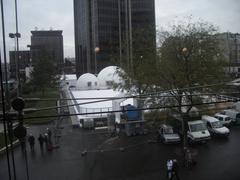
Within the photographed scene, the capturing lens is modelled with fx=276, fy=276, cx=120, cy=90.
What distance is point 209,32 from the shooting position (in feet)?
34.4

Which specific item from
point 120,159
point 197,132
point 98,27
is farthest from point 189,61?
point 98,27

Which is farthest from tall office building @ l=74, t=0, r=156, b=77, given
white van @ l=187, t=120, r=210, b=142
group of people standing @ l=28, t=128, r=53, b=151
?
group of people standing @ l=28, t=128, r=53, b=151

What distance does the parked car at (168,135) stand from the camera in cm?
1030

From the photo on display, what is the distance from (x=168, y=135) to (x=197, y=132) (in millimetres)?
1155

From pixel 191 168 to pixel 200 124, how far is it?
340 centimetres

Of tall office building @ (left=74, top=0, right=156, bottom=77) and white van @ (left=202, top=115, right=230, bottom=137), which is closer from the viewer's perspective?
white van @ (left=202, top=115, right=230, bottom=137)

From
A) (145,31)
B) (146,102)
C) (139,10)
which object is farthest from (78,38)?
(146,102)

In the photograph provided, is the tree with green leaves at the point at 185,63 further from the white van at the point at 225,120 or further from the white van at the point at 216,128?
the white van at the point at 225,120

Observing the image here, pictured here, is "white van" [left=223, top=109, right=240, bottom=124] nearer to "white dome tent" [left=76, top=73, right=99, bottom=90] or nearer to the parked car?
the parked car

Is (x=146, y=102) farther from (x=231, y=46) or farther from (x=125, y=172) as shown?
(x=231, y=46)

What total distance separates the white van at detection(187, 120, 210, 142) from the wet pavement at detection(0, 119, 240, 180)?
0.28 metres

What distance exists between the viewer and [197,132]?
10.6 metres

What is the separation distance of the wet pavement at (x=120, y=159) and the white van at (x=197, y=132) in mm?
283

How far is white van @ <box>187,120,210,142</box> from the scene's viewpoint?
10312 millimetres
